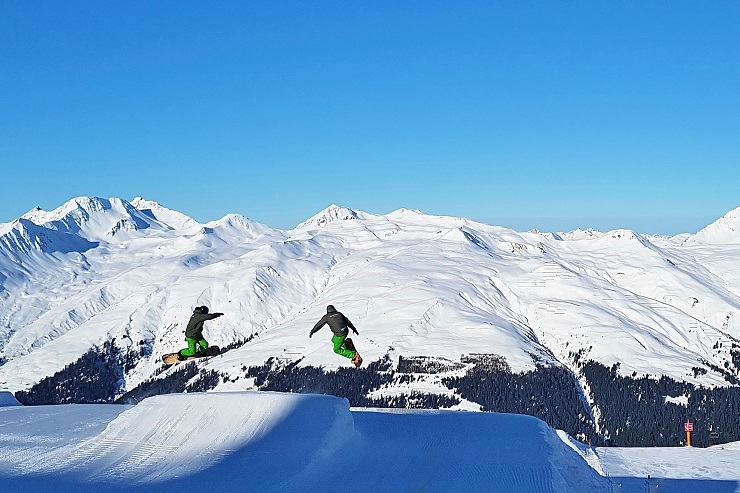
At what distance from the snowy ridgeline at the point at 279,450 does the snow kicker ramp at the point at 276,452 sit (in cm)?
7

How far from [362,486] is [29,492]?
47.1 feet

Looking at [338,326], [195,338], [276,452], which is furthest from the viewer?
[276,452]

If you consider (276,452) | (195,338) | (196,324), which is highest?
(196,324)

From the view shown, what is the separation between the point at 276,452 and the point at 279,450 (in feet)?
0.83

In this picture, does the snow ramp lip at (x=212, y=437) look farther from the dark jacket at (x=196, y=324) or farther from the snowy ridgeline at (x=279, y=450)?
the dark jacket at (x=196, y=324)

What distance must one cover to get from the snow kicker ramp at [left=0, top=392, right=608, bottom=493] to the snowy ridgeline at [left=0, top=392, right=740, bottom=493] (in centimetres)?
7

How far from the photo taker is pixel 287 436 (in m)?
32.6

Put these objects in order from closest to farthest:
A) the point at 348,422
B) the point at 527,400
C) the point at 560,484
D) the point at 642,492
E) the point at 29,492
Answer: the point at 29,492 → the point at 560,484 → the point at 348,422 → the point at 642,492 → the point at 527,400

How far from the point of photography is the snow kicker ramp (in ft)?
91.1

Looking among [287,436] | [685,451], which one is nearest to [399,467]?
[287,436]

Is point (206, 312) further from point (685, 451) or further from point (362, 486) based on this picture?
point (685, 451)

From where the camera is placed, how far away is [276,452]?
30875mm

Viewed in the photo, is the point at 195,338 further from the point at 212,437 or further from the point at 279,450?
the point at 212,437

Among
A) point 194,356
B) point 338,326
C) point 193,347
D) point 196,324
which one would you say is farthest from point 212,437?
point 338,326
